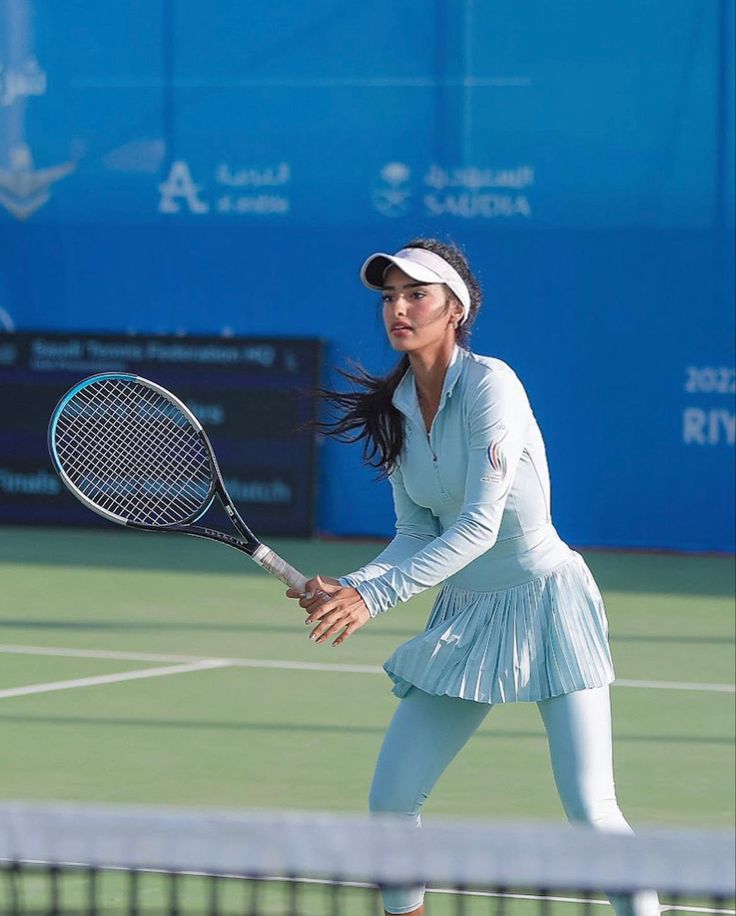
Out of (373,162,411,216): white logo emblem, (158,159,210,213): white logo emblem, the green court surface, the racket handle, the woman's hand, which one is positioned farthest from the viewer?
(158,159,210,213): white logo emblem

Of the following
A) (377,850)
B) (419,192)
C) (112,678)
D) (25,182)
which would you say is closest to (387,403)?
(377,850)

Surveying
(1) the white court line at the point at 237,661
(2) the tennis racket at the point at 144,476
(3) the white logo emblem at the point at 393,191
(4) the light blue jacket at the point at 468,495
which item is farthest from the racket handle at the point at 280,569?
(3) the white logo emblem at the point at 393,191

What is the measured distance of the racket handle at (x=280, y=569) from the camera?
4.12 meters

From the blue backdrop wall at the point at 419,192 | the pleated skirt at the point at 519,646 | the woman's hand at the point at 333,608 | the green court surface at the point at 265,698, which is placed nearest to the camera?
the woman's hand at the point at 333,608

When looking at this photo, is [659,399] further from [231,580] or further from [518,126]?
[231,580]

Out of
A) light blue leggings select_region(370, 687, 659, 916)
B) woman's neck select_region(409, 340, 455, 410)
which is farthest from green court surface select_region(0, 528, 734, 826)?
woman's neck select_region(409, 340, 455, 410)

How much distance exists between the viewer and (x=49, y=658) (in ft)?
28.4

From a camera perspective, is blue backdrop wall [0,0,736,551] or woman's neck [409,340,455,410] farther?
blue backdrop wall [0,0,736,551]

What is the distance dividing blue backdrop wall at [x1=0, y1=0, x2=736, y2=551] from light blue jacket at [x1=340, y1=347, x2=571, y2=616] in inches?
320

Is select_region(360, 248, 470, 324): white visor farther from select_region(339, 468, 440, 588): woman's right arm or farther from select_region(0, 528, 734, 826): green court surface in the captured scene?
select_region(0, 528, 734, 826): green court surface

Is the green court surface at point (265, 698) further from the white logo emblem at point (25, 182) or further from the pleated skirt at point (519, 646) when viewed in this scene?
the white logo emblem at point (25, 182)

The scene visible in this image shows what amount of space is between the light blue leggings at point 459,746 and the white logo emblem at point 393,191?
28.0ft

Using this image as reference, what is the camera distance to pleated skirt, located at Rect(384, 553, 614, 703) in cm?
423

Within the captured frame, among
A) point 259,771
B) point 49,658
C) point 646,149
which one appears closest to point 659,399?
point 646,149
